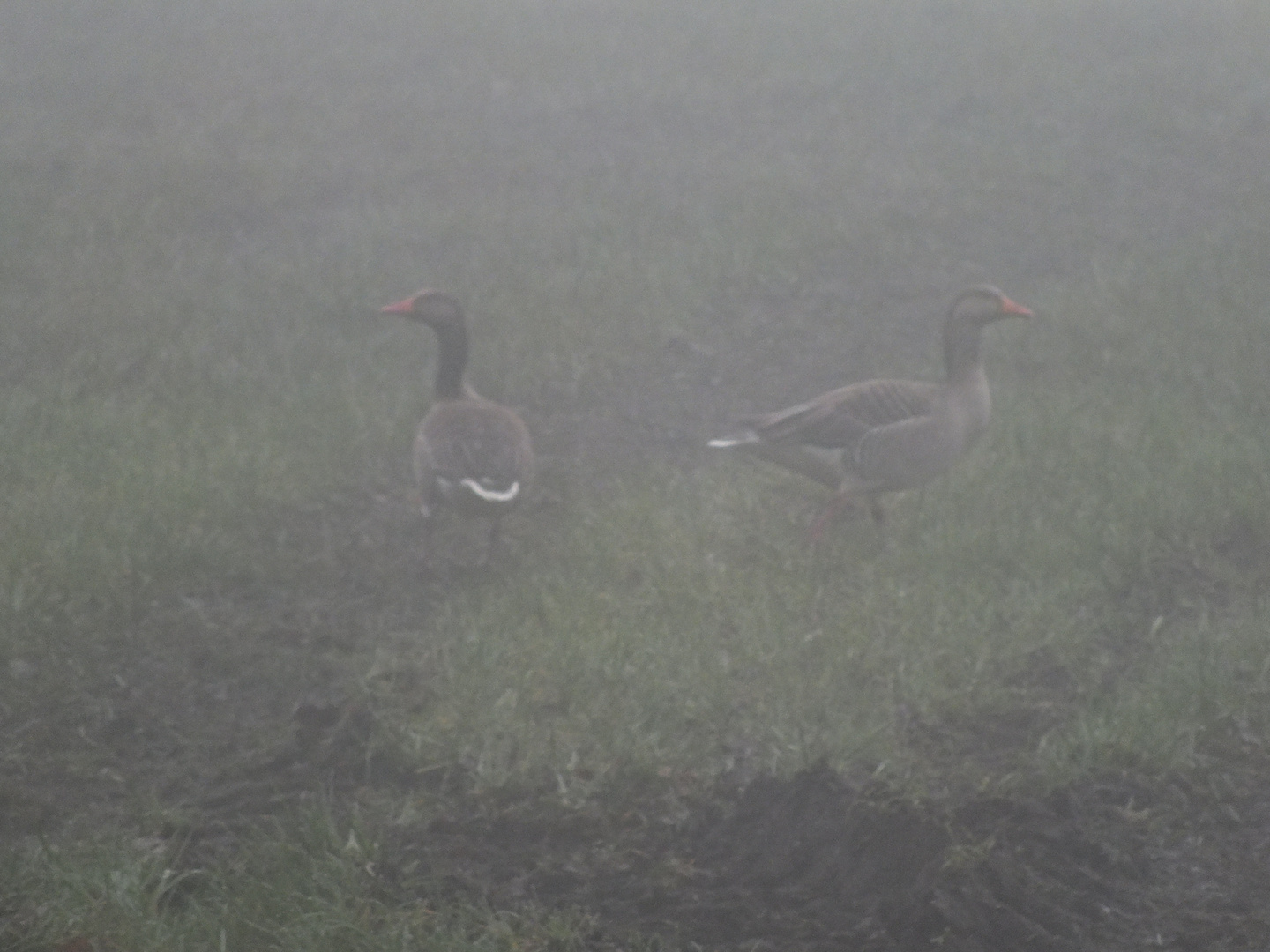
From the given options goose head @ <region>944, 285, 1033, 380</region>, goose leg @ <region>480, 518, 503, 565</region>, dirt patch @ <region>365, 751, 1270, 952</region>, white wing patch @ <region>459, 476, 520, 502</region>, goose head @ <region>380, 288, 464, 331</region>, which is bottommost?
goose leg @ <region>480, 518, 503, 565</region>

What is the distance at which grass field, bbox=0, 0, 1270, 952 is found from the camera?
20.3 ft

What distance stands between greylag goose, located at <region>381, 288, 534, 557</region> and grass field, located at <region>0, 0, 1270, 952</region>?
327 mm

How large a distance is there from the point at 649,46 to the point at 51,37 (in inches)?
246

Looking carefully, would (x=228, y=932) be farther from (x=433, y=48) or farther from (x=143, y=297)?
(x=433, y=48)

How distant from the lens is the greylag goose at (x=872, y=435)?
909 cm

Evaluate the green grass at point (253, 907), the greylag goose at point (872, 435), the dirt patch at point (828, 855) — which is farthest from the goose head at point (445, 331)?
the green grass at point (253, 907)

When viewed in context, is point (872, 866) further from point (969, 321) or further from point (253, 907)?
point (969, 321)

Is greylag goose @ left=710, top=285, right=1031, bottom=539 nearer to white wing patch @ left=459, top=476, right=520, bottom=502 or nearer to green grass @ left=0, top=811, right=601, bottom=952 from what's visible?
white wing patch @ left=459, top=476, right=520, bottom=502

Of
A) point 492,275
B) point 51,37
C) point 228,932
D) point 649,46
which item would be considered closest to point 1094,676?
point 228,932

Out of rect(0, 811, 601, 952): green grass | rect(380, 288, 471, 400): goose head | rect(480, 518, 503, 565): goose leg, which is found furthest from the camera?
rect(380, 288, 471, 400): goose head

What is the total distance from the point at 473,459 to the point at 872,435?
2.04 meters

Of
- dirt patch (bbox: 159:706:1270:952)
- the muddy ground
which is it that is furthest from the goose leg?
dirt patch (bbox: 159:706:1270:952)

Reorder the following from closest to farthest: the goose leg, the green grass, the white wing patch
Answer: the green grass, the white wing patch, the goose leg

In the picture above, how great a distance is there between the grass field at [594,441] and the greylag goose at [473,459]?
0.33m
